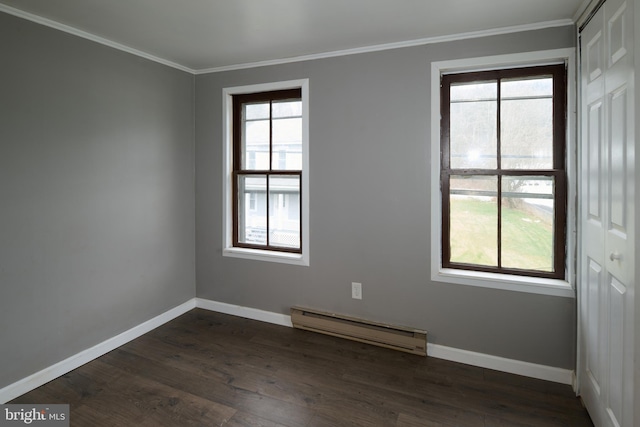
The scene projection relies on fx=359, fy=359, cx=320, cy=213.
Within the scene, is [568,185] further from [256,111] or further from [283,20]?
[256,111]

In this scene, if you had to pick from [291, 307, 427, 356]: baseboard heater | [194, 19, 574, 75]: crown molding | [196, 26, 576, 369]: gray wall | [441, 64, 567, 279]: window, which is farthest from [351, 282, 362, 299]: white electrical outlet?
[194, 19, 574, 75]: crown molding

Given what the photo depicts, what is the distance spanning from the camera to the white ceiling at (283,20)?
2.14m

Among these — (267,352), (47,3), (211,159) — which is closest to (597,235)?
(267,352)

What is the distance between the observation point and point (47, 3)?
212 centimetres

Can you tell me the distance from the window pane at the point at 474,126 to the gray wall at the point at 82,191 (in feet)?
8.05

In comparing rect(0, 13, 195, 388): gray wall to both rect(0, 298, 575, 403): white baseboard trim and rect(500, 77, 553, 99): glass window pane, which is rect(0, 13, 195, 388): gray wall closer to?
rect(0, 298, 575, 403): white baseboard trim

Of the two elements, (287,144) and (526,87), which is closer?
(526,87)

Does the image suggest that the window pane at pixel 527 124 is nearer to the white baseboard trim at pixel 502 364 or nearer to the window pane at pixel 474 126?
the window pane at pixel 474 126

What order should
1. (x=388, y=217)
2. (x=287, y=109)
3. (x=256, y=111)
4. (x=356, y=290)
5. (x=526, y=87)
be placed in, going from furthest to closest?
(x=256, y=111), (x=287, y=109), (x=356, y=290), (x=388, y=217), (x=526, y=87)

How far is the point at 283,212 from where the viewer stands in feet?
11.1

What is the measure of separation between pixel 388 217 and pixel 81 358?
250 cm

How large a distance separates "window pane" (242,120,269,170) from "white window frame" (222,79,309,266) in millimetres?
135

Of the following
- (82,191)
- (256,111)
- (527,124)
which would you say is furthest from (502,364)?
(82,191)

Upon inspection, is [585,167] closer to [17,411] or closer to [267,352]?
[267,352]
